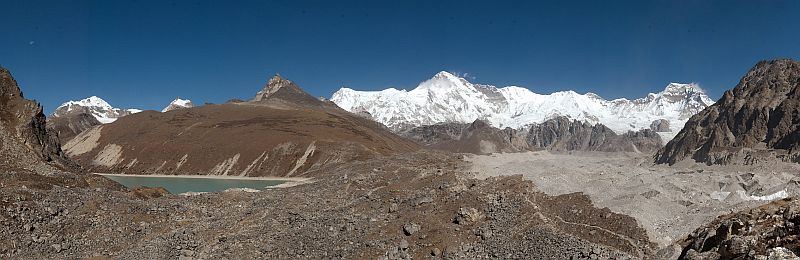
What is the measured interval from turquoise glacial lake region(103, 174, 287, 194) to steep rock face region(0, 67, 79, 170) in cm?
2333

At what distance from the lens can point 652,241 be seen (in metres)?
28.3

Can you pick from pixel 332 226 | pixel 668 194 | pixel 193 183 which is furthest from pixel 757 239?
pixel 193 183

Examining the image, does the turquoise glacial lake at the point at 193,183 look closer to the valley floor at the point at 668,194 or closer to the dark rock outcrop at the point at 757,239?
the valley floor at the point at 668,194

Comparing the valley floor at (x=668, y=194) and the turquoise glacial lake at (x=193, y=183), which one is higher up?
the turquoise glacial lake at (x=193, y=183)

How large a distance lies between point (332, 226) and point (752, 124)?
4634 inches

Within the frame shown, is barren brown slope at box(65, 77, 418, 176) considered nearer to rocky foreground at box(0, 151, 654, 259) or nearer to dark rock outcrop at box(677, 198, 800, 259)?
rocky foreground at box(0, 151, 654, 259)

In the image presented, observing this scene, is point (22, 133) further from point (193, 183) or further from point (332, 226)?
point (193, 183)

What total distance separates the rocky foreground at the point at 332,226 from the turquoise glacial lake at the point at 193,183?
156 ft

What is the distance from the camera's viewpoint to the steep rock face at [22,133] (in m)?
54.6

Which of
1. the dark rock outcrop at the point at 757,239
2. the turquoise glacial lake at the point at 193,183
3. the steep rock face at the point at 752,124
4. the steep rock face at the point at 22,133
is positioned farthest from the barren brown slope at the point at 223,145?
→ the dark rock outcrop at the point at 757,239

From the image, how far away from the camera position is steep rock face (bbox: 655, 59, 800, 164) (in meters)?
106

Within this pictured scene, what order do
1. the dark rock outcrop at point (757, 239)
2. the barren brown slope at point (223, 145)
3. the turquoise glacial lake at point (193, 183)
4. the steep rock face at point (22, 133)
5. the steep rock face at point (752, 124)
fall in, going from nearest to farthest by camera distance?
the dark rock outcrop at point (757, 239) → the steep rock face at point (22, 133) → the turquoise glacial lake at point (193, 183) → the steep rock face at point (752, 124) → the barren brown slope at point (223, 145)

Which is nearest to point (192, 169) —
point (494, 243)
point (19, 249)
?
Result: point (19, 249)

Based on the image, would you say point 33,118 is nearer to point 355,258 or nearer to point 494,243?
point 355,258
